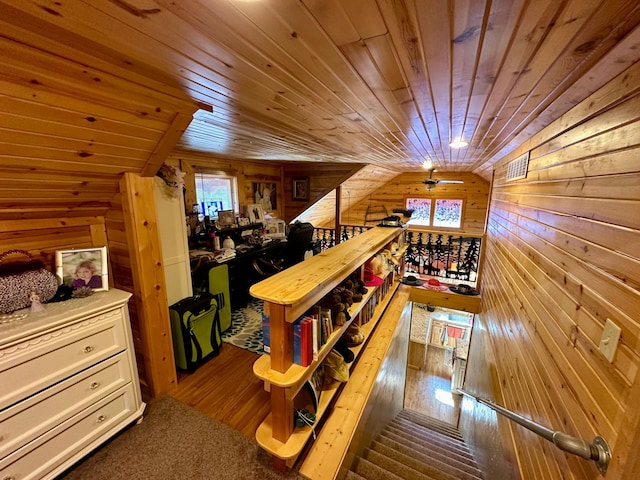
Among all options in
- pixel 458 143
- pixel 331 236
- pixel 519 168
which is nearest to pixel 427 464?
pixel 519 168

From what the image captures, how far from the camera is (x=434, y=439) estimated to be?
3115 mm

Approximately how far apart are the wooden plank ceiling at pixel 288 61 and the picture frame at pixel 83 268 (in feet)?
1.55

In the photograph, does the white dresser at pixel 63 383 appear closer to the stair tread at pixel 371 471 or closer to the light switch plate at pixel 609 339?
the stair tread at pixel 371 471

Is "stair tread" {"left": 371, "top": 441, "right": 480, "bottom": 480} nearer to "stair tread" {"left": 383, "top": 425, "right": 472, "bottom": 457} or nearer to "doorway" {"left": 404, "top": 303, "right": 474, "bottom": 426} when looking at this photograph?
"stair tread" {"left": 383, "top": 425, "right": 472, "bottom": 457}

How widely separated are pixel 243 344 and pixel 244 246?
1.44 meters

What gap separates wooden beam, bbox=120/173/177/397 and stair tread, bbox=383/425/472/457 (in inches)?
96.0

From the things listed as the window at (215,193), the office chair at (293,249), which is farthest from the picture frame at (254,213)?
the office chair at (293,249)

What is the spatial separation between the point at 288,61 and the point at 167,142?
3.29 feet

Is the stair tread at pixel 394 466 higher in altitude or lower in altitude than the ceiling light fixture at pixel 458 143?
lower

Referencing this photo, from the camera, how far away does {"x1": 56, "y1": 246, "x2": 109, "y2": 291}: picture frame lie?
1626 mm

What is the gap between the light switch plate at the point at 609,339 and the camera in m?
0.72

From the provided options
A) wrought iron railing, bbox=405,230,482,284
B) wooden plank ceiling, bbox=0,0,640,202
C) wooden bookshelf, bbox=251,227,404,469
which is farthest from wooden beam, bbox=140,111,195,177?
wrought iron railing, bbox=405,230,482,284

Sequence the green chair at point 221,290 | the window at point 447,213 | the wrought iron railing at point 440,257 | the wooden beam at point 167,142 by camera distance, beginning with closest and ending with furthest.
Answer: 1. the wooden beam at point 167,142
2. the green chair at point 221,290
3. the wrought iron railing at point 440,257
4. the window at point 447,213

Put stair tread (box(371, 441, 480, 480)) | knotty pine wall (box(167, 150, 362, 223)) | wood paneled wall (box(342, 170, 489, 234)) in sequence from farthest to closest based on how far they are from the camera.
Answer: wood paneled wall (box(342, 170, 489, 234)), knotty pine wall (box(167, 150, 362, 223)), stair tread (box(371, 441, 480, 480))
